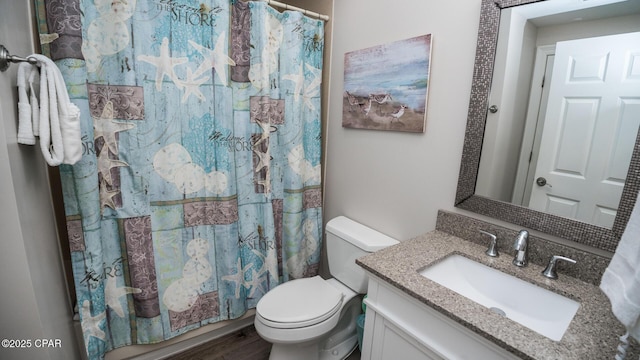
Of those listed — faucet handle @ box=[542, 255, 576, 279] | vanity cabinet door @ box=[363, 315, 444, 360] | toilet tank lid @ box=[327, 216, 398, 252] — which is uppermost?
faucet handle @ box=[542, 255, 576, 279]

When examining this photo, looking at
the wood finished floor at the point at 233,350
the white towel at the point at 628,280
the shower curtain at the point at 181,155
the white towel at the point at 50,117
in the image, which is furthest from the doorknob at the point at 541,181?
the white towel at the point at 50,117

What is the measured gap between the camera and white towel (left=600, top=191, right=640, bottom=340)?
542 mm

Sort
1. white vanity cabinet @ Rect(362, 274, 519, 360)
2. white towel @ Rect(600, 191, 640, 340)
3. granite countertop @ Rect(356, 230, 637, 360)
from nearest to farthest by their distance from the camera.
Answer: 1. white towel @ Rect(600, 191, 640, 340)
2. granite countertop @ Rect(356, 230, 637, 360)
3. white vanity cabinet @ Rect(362, 274, 519, 360)

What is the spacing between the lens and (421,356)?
92cm

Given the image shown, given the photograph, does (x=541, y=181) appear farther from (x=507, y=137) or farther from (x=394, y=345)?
(x=394, y=345)

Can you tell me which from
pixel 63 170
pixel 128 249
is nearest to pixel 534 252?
pixel 128 249

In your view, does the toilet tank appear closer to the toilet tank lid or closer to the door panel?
the toilet tank lid

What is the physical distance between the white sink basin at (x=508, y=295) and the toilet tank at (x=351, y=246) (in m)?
0.41

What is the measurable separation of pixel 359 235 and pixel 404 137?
23.3 inches

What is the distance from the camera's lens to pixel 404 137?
147 cm

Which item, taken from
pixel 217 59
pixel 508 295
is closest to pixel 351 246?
pixel 508 295

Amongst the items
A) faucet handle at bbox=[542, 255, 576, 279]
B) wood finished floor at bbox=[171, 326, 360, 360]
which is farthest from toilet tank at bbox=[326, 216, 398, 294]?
faucet handle at bbox=[542, 255, 576, 279]

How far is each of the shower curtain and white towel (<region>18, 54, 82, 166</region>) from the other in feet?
0.61

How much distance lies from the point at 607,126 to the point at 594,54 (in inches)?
9.5
